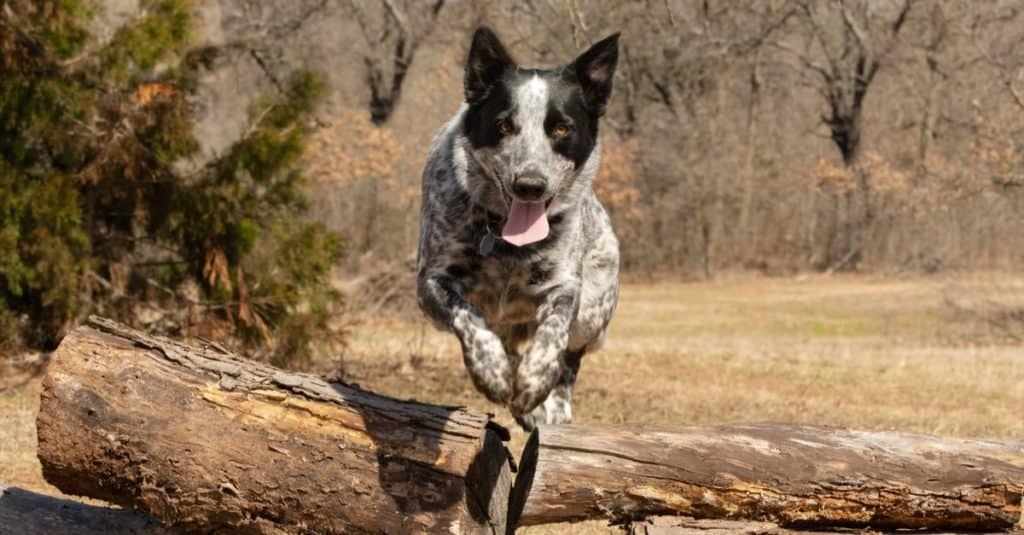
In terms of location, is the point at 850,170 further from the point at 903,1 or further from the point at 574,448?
the point at 574,448

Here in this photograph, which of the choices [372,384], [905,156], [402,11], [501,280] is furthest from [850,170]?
[501,280]

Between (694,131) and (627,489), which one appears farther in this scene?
(694,131)

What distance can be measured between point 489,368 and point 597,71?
1.44 meters

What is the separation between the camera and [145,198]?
9.34 m

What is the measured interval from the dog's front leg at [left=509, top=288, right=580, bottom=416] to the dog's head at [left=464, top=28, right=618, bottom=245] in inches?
14.1

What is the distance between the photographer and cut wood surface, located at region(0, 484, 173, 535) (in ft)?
13.3

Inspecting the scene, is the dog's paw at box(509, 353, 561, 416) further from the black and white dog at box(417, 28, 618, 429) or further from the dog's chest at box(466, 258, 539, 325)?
the dog's chest at box(466, 258, 539, 325)

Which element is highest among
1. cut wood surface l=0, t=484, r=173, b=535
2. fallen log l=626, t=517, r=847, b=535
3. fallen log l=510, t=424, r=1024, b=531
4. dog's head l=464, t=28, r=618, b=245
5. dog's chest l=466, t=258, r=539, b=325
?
dog's head l=464, t=28, r=618, b=245

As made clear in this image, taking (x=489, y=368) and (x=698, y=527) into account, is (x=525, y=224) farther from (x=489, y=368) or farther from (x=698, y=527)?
(x=698, y=527)

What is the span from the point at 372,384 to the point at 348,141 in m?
16.5

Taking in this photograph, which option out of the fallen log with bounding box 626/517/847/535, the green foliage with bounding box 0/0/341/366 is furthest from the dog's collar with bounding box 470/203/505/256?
the green foliage with bounding box 0/0/341/366

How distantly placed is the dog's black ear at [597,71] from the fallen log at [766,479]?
1511mm

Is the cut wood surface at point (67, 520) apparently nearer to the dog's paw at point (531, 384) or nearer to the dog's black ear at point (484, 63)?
the dog's paw at point (531, 384)

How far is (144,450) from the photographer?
12.5 feet
